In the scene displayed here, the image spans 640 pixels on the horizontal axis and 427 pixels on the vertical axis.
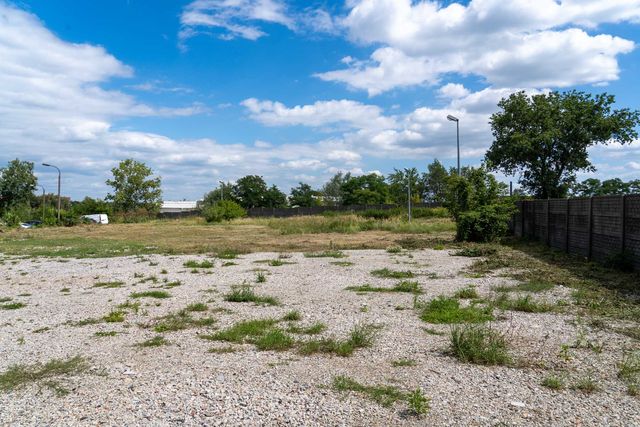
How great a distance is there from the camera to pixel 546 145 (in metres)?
29.5

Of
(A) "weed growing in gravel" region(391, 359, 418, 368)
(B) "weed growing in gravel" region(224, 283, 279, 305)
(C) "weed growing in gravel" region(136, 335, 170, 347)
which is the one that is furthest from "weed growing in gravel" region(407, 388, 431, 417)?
(B) "weed growing in gravel" region(224, 283, 279, 305)

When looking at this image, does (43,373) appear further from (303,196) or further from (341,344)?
(303,196)

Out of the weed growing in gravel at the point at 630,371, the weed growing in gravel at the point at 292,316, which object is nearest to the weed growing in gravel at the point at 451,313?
the weed growing in gravel at the point at 292,316

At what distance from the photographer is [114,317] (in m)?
8.40

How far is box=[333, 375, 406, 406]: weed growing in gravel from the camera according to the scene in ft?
15.2

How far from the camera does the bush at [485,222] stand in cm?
2273

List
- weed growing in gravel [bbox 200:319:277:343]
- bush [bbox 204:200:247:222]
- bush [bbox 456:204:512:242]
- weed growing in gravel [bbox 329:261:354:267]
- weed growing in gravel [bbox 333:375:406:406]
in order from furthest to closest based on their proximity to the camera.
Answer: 1. bush [bbox 204:200:247:222]
2. bush [bbox 456:204:512:242]
3. weed growing in gravel [bbox 329:261:354:267]
4. weed growing in gravel [bbox 200:319:277:343]
5. weed growing in gravel [bbox 333:375:406:406]

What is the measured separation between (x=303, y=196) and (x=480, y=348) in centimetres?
10206

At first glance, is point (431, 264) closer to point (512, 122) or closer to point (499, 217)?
point (499, 217)

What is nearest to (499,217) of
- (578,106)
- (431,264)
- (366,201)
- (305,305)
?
(431,264)

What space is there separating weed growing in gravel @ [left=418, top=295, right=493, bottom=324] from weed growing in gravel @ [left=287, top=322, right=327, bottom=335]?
5.60 feet

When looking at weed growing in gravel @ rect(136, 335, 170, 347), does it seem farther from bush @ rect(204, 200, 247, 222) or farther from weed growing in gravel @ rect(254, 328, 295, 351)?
bush @ rect(204, 200, 247, 222)

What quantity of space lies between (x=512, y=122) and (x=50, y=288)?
2702 centimetres

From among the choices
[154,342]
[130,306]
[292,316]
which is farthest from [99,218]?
[154,342]
